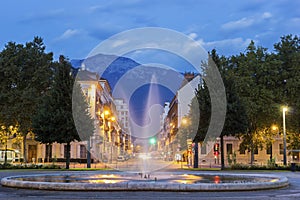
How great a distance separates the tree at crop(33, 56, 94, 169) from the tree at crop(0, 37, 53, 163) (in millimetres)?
9155

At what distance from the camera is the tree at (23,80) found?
5497 cm

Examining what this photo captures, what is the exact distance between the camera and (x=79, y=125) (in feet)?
151

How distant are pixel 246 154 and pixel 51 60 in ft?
122

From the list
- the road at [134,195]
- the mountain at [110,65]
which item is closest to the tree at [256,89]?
the mountain at [110,65]

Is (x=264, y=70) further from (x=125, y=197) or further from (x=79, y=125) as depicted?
(x=125, y=197)

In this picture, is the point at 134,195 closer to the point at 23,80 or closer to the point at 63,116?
the point at 63,116

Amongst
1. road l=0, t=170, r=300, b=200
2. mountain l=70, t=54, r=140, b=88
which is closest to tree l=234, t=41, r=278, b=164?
mountain l=70, t=54, r=140, b=88

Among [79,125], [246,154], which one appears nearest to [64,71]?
[79,125]

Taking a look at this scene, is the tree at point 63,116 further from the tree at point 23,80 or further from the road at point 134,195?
the road at point 134,195

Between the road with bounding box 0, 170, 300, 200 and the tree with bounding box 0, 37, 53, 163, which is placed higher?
the tree with bounding box 0, 37, 53, 163

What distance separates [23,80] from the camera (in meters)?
58.4

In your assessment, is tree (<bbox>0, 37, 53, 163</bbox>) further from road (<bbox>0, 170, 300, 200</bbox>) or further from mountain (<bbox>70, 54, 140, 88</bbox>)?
road (<bbox>0, 170, 300, 200</bbox>)

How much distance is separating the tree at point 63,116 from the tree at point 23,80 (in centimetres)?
915

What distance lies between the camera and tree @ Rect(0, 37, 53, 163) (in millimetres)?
54969
